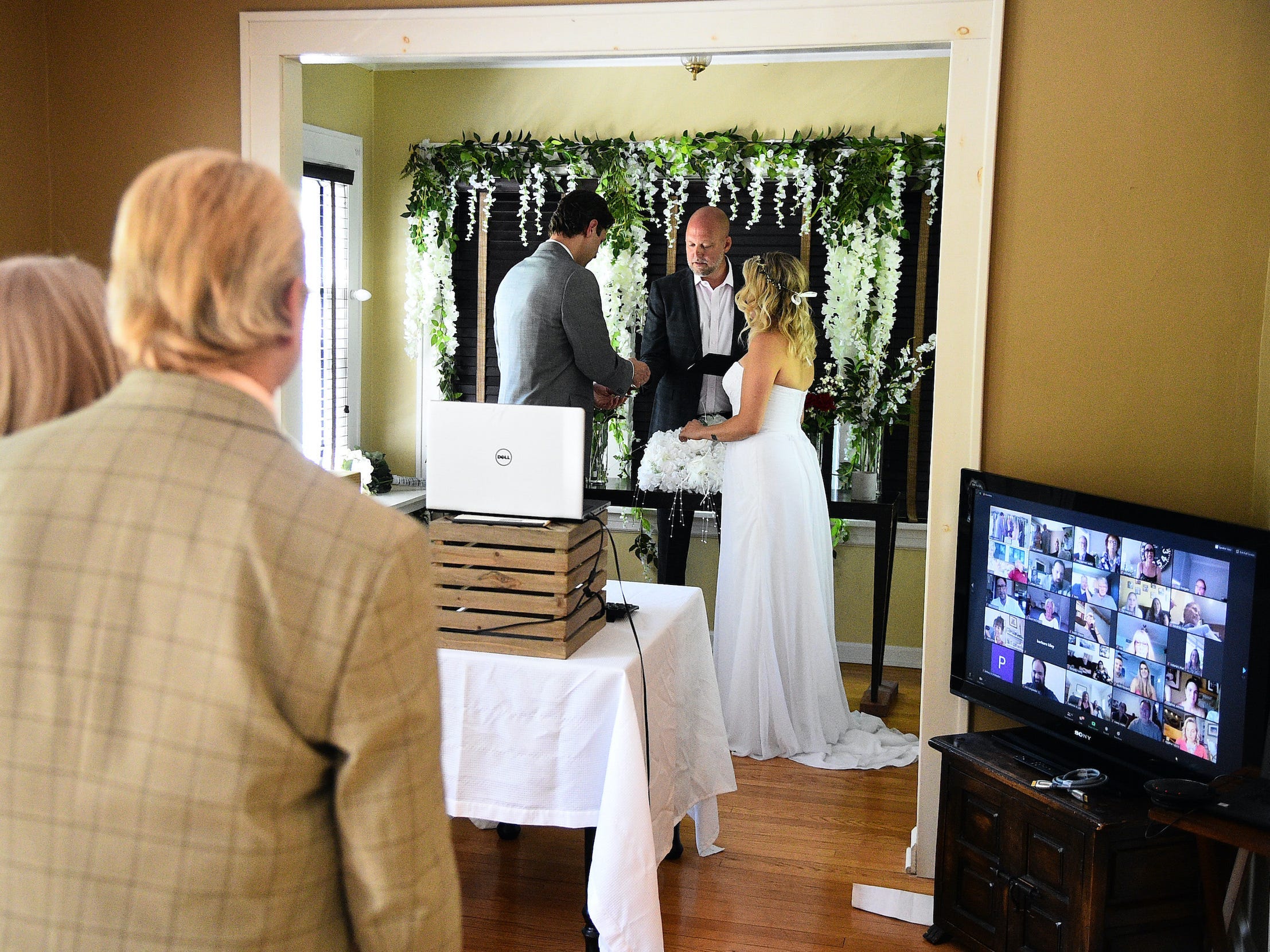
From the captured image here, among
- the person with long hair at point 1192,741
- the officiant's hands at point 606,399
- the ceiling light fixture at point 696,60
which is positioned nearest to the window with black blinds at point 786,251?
the officiant's hands at point 606,399

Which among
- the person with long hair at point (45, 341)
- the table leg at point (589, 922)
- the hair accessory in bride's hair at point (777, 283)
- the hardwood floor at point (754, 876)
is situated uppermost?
the hair accessory in bride's hair at point (777, 283)

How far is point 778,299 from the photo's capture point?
4.59 meters

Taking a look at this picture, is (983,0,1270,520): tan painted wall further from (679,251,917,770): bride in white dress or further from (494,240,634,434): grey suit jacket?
(679,251,917,770): bride in white dress

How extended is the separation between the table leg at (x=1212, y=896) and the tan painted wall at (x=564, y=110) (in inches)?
149

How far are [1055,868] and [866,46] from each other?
6.97 ft

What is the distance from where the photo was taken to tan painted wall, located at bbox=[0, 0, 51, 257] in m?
3.51

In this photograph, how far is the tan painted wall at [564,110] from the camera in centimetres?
535

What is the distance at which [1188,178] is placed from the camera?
2979 millimetres

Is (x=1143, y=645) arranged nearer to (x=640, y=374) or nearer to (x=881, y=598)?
(x=640, y=374)

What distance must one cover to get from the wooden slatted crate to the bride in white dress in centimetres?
196

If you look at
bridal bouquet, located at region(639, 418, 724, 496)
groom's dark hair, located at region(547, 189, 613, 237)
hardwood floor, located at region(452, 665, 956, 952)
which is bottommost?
hardwood floor, located at region(452, 665, 956, 952)

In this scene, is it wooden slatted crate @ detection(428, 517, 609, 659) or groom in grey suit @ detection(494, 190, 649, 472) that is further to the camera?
groom in grey suit @ detection(494, 190, 649, 472)

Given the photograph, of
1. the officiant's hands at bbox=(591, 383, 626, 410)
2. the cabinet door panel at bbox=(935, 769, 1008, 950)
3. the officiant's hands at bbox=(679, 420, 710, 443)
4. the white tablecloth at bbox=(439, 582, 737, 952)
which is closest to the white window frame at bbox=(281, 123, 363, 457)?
the officiant's hands at bbox=(591, 383, 626, 410)

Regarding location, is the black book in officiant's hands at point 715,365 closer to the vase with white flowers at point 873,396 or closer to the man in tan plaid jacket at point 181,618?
the vase with white flowers at point 873,396
